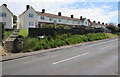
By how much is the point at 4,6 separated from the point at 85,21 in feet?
168

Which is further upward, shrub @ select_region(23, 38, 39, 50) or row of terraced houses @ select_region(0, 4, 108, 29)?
row of terraced houses @ select_region(0, 4, 108, 29)

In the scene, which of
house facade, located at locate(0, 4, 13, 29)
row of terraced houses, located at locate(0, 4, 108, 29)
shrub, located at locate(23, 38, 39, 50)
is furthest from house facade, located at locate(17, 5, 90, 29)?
shrub, located at locate(23, 38, 39, 50)

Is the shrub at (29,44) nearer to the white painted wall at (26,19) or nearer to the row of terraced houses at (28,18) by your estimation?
the row of terraced houses at (28,18)

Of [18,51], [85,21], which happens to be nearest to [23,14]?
[18,51]

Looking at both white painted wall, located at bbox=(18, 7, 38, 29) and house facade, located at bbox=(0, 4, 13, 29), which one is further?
white painted wall, located at bbox=(18, 7, 38, 29)

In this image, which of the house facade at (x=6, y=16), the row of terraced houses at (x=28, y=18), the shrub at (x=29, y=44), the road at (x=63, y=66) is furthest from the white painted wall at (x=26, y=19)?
the road at (x=63, y=66)

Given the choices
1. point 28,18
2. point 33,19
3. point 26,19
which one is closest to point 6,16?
point 26,19

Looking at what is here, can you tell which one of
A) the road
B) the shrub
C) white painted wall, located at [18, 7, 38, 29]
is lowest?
the road

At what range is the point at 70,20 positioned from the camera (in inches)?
2896

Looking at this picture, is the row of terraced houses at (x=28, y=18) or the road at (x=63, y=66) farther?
the row of terraced houses at (x=28, y=18)

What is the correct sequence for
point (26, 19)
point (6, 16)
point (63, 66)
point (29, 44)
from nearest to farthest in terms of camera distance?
point (63, 66)
point (29, 44)
point (6, 16)
point (26, 19)

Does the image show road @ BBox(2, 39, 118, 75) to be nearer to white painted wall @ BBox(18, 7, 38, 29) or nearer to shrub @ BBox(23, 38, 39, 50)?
shrub @ BBox(23, 38, 39, 50)

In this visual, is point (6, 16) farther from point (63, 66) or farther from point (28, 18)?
point (63, 66)

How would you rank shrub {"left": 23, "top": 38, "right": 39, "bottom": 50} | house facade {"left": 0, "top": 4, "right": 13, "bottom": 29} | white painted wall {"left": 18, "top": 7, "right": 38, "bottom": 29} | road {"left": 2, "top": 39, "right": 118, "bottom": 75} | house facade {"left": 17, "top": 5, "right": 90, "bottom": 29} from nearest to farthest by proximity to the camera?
1. road {"left": 2, "top": 39, "right": 118, "bottom": 75}
2. shrub {"left": 23, "top": 38, "right": 39, "bottom": 50}
3. house facade {"left": 0, "top": 4, "right": 13, "bottom": 29}
4. white painted wall {"left": 18, "top": 7, "right": 38, "bottom": 29}
5. house facade {"left": 17, "top": 5, "right": 90, "bottom": 29}
